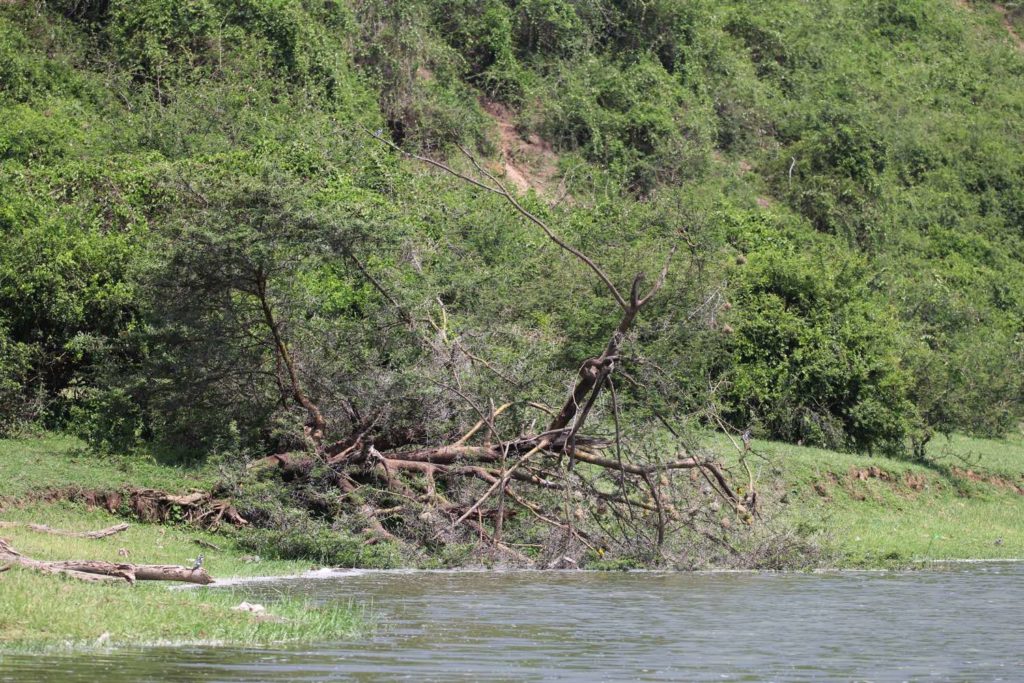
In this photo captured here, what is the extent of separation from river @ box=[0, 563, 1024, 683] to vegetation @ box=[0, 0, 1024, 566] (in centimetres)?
147

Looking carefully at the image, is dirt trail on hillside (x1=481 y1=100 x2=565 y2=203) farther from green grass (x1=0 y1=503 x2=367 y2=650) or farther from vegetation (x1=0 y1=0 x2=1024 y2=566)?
green grass (x1=0 y1=503 x2=367 y2=650)

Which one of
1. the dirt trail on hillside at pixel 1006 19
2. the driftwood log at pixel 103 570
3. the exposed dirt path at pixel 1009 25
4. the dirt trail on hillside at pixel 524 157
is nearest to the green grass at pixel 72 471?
the driftwood log at pixel 103 570

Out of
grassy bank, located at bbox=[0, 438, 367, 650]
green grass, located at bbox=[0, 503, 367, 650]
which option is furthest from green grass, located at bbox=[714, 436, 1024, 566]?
green grass, located at bbox=[0, 503, 367, 650]

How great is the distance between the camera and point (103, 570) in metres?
11.3

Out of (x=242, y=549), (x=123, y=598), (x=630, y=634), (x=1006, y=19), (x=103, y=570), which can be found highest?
(x=1006, y=19)

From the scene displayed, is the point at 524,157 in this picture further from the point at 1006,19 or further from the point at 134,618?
the point at 1006,19

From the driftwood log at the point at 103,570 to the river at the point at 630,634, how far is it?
0.70m

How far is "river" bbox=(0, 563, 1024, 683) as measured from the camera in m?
9.06

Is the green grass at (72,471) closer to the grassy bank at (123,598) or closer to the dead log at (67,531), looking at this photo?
the grassy bank at (123,598)

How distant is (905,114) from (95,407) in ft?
106

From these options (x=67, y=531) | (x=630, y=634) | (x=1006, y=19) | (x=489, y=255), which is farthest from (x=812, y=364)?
(x=1006, y=19)

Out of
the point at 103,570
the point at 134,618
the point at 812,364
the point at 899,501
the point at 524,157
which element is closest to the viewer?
the point at 134,618

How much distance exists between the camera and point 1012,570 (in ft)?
56.0

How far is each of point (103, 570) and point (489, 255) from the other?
42.5 ft
